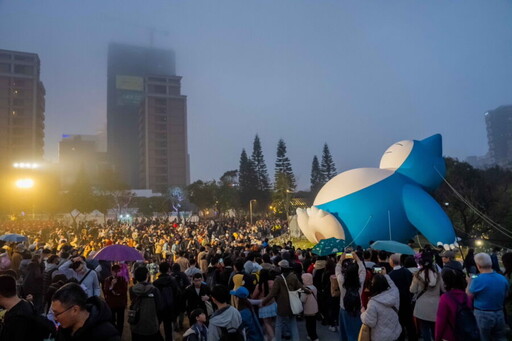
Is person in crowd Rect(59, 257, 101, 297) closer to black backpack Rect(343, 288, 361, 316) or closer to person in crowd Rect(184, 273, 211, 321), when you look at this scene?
person in crowd Rect(184, 273, 211, 321)

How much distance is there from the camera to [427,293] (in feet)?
17.3

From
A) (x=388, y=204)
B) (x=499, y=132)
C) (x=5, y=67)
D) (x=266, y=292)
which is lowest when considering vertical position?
(x=266, y=292)

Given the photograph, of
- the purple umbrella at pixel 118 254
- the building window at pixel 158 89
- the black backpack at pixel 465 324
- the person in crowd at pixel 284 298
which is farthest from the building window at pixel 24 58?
the black backpack at pixel 465 324

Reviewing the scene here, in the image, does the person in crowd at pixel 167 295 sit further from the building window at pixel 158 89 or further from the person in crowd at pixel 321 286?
the building window at pixel 158 89

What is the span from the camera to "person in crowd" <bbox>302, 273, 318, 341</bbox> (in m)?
6.38

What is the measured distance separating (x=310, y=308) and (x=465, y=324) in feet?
9.39

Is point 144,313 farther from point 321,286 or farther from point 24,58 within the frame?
point 24,58

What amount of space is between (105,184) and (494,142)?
477ft

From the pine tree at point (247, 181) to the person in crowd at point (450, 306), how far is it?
65.4 metres

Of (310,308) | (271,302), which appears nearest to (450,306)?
(271,302)

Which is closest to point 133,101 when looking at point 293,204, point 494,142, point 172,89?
point 172,89

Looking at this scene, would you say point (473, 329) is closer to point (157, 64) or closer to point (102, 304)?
point (102, 304)

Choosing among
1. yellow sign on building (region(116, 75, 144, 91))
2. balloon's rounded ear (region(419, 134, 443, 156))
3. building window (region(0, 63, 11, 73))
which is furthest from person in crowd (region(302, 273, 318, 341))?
yellow sign on building (region(116, 75, 144, 91))

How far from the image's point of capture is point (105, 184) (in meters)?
60.6
